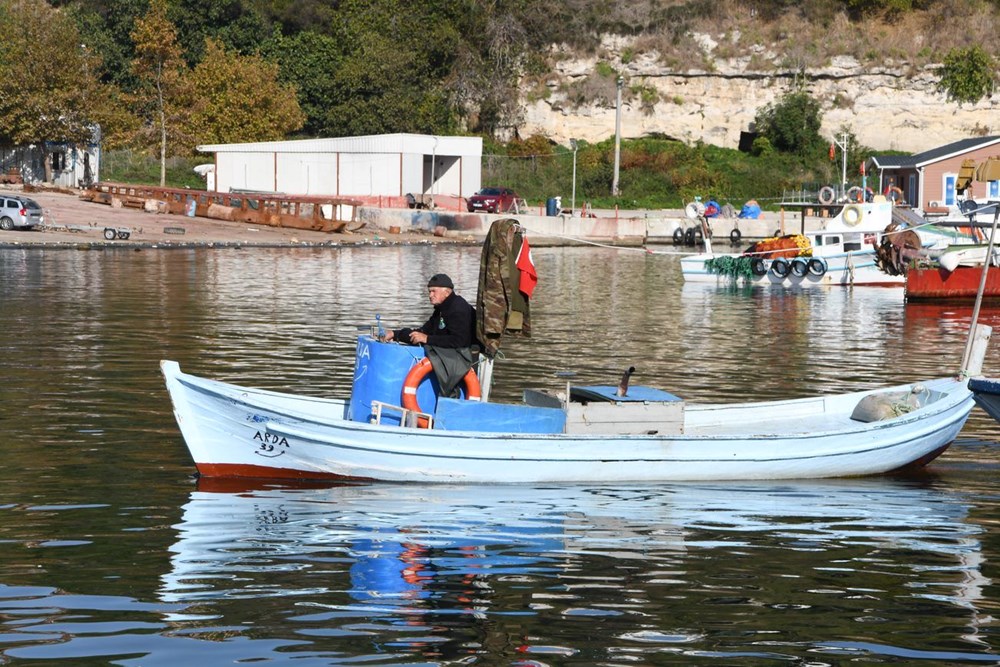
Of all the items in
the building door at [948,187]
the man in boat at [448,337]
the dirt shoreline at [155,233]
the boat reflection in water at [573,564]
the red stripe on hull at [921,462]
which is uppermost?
the building door at [948,187]

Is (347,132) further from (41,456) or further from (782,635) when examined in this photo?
(782,635)

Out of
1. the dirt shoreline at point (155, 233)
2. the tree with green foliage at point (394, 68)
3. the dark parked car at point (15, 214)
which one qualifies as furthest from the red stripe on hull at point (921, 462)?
the tree with green foliage at point (394, 68)

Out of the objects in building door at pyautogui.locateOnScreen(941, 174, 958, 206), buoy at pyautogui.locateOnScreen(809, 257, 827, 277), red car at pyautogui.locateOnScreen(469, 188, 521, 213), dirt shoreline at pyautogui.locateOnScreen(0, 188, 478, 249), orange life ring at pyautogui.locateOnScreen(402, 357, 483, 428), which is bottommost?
orange life ring at pyautogui.locateOnScreen(402, 357, 483, 428)

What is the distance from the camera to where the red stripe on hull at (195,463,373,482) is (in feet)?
52.2

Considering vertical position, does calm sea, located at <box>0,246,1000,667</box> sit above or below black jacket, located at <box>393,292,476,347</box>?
below

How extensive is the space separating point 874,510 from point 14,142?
77.6 meters

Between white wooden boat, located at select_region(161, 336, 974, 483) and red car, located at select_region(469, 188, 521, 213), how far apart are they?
6186 centimetres

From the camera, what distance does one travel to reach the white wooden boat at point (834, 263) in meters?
51.6

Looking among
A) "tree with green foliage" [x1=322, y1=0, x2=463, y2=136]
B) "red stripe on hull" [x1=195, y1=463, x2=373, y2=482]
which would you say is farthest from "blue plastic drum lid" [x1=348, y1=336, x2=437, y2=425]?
"tree with green foliage" [x1=322, y1=0, x2=463, y2=136]

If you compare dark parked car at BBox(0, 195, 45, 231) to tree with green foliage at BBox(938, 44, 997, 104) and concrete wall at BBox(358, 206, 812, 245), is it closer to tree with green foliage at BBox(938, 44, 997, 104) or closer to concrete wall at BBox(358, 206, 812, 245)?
concrete wall at BBox(358, 206, 812, 245)

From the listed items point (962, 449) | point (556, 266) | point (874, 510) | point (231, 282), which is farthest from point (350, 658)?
point (556, 266)

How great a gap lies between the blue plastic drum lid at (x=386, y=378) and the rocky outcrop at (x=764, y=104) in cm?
8345

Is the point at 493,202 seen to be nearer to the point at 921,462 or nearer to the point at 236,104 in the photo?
the point at 236,104

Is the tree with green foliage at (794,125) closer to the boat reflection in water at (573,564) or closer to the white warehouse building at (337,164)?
the white warehouse building at (337,164)
